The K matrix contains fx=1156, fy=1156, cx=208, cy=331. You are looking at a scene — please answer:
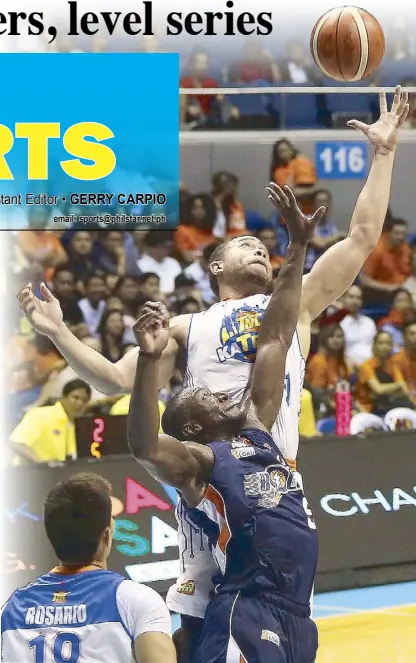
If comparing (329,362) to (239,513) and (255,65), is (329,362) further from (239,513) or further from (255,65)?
(239,513)

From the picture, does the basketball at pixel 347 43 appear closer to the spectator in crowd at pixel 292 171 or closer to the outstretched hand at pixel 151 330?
the outstretched hand at pixel 151 330

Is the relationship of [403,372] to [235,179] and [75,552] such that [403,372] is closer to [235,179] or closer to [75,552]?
[235,179]

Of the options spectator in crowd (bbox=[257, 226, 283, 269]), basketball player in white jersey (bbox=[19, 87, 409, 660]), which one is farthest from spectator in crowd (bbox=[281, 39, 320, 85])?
basketball player in white jersey (bbox=[19, 87, 409, 660])

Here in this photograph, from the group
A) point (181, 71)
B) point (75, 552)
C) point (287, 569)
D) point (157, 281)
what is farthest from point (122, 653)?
point (181, 71)

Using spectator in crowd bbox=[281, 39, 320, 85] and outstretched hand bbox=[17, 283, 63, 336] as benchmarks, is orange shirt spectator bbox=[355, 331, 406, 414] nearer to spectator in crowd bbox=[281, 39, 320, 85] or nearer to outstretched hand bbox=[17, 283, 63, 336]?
spectator in crowd bbox=[281, 39, 320, 85]

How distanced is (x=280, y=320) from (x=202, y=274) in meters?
6.30

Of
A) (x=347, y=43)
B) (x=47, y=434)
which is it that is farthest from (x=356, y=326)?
(x=347, y=43)

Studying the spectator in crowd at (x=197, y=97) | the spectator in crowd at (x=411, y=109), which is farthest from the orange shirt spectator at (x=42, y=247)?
the spectator in crowd at (x=411, y=109)

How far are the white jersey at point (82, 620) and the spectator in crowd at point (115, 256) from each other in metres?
6.97

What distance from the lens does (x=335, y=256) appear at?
5.19 m

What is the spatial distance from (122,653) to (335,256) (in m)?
2.35

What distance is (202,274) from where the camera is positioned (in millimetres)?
10891

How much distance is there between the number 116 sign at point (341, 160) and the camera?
12453 mm

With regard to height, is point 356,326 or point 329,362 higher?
point 356,326
